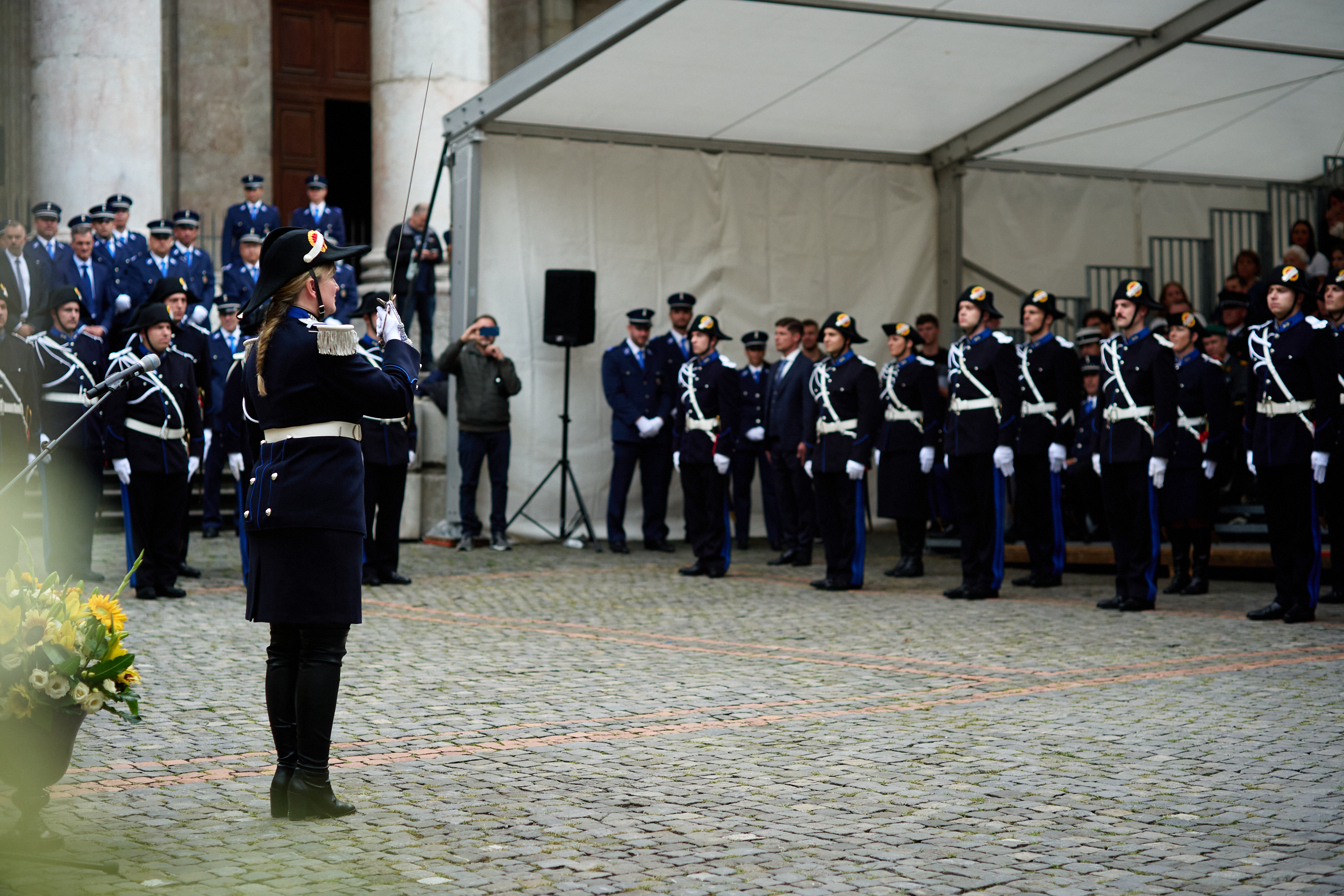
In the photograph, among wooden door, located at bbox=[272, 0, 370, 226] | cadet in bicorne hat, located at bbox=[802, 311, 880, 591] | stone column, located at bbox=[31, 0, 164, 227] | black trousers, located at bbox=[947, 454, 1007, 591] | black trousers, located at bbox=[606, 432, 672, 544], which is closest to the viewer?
black trousers, located at bbox=[947, 454, 1007, 591]

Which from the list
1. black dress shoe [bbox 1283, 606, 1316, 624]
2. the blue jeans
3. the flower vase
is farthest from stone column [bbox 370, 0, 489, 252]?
the flower vase

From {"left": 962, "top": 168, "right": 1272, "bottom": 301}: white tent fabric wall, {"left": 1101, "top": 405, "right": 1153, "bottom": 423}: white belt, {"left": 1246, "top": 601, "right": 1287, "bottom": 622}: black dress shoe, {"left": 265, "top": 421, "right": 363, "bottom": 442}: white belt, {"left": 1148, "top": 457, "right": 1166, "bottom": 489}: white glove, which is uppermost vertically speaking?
{"left": 962, "top": 168, "right": 1272, "bottom": 301}: white tent fabric wall

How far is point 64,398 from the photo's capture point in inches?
416

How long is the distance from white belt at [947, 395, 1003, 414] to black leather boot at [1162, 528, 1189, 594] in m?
1.65

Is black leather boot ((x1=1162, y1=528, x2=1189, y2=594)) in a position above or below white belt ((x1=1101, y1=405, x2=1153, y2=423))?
below

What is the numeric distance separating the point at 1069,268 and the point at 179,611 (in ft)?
34.1

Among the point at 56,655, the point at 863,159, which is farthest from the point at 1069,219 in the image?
the point at 56,655

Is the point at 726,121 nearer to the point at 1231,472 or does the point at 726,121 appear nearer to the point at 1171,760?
the point at 1231,472

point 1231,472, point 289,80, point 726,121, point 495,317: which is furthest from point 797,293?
point 289,80

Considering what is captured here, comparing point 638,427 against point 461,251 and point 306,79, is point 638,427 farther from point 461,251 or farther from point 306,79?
point 306,79

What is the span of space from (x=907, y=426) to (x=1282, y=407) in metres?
3.11

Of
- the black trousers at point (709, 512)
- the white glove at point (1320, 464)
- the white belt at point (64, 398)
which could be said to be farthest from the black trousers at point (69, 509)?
the white glove at point (1320, 464)

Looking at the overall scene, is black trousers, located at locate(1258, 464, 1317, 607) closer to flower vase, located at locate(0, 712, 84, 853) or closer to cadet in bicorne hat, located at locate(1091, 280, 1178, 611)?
cadet in bicorne hat, located at locate(1091, 280, 1178, 611)

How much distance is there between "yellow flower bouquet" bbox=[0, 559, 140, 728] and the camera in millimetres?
4129
